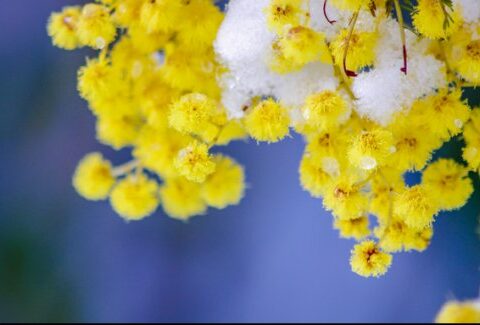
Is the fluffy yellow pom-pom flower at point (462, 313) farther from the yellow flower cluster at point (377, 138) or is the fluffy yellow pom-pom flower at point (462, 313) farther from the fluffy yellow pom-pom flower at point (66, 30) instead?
the fluffy yellow pom-pom flower at point (66, 30)

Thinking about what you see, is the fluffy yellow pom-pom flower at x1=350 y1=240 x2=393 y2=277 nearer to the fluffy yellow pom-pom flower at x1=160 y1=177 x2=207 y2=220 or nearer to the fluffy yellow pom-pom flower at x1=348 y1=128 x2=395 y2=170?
the fluffy yellow pom-pom flower at x1=348 y1=128 x2=395 y2=170

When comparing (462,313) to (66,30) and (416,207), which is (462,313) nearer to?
(416,207)

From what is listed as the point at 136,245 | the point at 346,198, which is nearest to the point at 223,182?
the point at 346,198

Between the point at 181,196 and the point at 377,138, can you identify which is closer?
the point at 377,138

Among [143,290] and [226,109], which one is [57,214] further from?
[226,109]

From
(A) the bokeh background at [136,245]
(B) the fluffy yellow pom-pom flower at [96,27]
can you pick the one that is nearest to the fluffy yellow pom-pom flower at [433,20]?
(B) the fluffy yellow pom-pom flower at [96,27]

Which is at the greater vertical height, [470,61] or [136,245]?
[136,245]

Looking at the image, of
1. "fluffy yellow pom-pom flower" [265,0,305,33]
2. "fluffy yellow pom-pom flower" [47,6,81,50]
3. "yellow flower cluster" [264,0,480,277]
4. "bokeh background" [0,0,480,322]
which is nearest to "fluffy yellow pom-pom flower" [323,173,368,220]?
"yellow flower cluster" [264,0,480,277]
